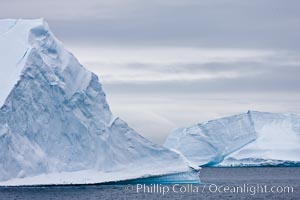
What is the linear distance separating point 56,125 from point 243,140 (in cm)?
6451

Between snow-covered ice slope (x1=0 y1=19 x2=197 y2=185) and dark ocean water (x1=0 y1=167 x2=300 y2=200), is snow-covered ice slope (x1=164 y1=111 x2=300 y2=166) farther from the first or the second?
snow-covered ice slope (x1=0 y1=19 x2=197 y2=185)

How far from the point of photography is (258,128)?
402 ft

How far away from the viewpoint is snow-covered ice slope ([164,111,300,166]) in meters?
117

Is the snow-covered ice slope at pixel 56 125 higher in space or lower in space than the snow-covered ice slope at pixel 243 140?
lower

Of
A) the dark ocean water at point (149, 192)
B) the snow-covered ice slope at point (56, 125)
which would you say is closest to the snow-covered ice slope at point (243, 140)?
the dark ocean water at point (149, 192)

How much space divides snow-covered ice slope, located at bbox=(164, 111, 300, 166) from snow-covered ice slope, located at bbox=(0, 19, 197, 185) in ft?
177

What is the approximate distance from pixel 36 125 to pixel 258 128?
68.4 meters

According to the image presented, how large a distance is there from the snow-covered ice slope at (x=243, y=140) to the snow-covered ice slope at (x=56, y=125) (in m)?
53.9

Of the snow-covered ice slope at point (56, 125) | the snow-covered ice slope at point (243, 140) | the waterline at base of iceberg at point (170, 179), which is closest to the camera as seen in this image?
the snow-covered ice slope at point (56, 125)

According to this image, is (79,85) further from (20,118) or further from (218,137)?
(218,137)

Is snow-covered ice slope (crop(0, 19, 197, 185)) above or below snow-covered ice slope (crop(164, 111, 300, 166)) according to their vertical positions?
below

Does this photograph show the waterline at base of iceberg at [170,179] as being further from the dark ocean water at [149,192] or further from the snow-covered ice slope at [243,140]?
the snow-covered ice slope at [243,140]

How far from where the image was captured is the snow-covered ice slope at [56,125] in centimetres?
5631

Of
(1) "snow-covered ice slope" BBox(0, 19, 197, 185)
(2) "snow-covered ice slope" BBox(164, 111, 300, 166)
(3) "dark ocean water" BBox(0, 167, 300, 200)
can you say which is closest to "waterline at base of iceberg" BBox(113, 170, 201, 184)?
(1) "snow-covered ice slope" BBox(0, 19, 197, 185)
